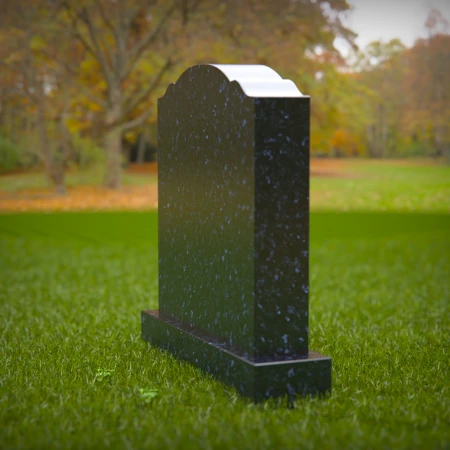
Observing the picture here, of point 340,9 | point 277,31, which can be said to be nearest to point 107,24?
point 277,31

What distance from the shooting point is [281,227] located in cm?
358

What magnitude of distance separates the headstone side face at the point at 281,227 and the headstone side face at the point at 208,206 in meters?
0.06

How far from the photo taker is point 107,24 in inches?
798

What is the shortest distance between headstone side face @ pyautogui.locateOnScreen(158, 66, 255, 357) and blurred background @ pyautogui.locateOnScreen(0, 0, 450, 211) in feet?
41.4

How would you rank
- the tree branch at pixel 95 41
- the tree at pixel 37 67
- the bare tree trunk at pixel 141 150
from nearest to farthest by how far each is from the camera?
the tree at pixel 37 67 < the tree branch at pixel 95 41 < the bare tree trunk at pixel 141 150

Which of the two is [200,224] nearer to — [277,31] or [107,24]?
[277,31]

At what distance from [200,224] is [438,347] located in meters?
2.15

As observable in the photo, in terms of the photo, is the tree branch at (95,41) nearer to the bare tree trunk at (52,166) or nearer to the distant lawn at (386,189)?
the bare tree trunk at (52,166)

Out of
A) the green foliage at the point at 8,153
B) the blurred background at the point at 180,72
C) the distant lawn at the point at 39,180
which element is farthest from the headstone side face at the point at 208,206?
the green foliage at the point at 8,153

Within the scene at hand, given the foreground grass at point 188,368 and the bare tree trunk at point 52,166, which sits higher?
the bare tree trunk at point 52,166

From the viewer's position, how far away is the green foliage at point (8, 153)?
2430cm

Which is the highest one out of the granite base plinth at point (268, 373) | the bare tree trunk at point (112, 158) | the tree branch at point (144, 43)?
the tree branch at point (144, 43)

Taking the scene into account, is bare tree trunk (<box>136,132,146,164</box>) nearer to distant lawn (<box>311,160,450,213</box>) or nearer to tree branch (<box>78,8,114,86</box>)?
distant lawn (<box>311,160,450,213</box>)

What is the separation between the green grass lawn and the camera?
305 cm
